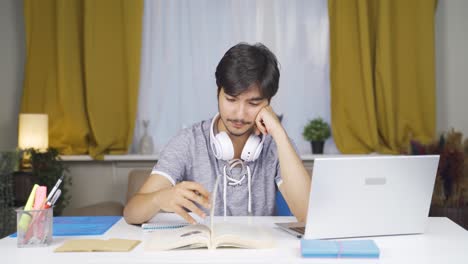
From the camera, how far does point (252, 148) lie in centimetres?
208

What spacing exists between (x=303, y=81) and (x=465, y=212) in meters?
1.41

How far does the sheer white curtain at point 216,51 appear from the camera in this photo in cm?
398

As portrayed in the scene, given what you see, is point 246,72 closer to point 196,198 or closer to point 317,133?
point 196,198

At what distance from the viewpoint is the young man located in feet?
6.58

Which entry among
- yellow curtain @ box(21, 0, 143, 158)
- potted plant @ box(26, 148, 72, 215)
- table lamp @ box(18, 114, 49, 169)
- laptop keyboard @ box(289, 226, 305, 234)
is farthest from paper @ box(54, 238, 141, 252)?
yellow curtain @ box(21, 0, 143, 158)

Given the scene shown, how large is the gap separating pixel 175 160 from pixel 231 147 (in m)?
0.22

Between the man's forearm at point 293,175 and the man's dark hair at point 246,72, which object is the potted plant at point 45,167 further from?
the man's forearm at point 293,175

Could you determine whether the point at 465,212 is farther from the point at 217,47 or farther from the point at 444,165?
the point at 217,47

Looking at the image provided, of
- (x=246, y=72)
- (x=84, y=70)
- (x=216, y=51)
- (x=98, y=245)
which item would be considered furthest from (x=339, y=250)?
(x=84, y=70)

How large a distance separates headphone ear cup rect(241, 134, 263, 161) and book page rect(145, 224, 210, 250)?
0.49 meters

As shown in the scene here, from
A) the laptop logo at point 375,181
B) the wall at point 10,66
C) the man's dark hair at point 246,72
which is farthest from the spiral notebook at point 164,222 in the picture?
the wall at point 10,66

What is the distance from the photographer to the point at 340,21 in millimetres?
3871

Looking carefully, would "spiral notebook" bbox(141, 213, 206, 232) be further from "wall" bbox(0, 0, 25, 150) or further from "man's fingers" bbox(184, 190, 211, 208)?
"wall" bbox(0, 0, 25, 150)

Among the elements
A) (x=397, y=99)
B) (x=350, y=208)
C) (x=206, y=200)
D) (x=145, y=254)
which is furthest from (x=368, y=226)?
(x=397, y=99)
